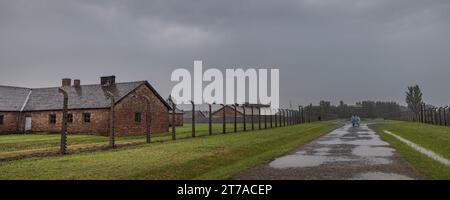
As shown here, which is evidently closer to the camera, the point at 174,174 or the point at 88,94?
the point at 174,174

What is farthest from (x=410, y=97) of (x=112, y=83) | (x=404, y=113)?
(x=112, y=83)

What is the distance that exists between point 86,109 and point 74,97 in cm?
381

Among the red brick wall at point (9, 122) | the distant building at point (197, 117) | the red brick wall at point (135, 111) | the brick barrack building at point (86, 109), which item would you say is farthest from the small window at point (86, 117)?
the distant building at point (197, 117)

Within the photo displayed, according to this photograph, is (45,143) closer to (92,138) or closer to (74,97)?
(92,138)

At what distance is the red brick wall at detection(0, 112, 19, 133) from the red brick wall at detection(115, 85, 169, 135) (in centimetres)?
1277

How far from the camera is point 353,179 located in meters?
9.65

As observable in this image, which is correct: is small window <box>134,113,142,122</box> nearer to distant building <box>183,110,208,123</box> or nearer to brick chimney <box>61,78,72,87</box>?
brick chimney <box>61,78,72,87</box>

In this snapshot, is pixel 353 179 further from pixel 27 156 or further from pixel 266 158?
pixel 27 156

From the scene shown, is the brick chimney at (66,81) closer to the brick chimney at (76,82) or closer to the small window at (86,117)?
the brick chimney at (76,82)

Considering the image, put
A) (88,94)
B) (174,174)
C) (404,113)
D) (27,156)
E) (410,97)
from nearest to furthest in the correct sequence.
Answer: (174,174)
(27,156)
(88,94)
(404,113)
(410,97)

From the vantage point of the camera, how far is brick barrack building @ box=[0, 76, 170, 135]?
37.1 metres

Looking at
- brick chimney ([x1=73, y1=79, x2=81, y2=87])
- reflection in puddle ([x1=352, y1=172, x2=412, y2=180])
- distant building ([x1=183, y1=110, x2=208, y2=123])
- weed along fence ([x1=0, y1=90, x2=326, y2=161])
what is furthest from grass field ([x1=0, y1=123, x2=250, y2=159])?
distant building ([x1=183, y1=110, x2=208, y2=123])
